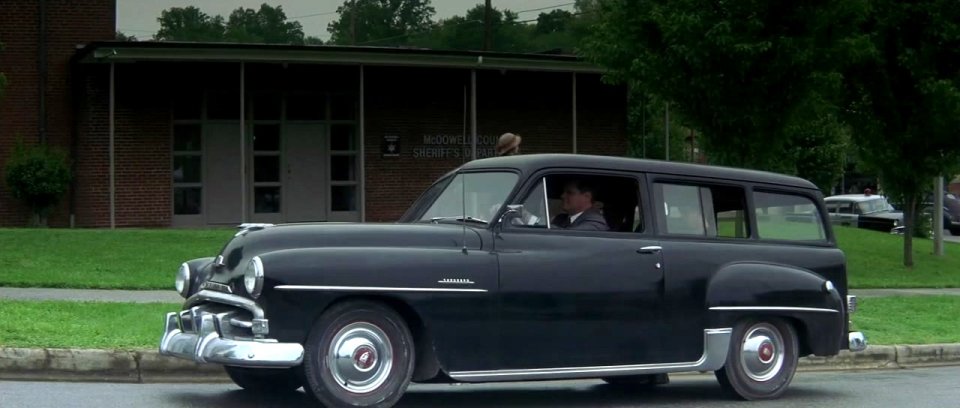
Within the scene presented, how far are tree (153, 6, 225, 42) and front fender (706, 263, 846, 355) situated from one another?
2344 cm

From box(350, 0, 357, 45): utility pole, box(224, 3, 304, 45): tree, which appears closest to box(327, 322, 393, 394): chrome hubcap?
box(224, 3, 304, 45): tree

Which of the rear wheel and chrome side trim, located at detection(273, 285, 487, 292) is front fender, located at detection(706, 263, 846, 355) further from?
the rear wheel

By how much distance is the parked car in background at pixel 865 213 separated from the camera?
1467 inches

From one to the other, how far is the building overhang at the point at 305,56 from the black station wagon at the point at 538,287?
51.7 ft

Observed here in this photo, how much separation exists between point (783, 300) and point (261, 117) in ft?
64.8

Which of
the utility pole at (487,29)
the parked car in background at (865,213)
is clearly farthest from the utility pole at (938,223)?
the utility pole at (487,29)

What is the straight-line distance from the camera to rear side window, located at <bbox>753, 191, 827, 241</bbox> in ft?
31.5

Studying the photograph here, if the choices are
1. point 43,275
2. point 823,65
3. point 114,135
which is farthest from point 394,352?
point 114,135

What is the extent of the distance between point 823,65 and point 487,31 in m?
26.4

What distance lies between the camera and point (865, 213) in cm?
3862

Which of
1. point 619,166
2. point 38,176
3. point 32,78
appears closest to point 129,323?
point 619,166

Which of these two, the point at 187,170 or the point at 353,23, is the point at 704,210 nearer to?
the point at 187,170

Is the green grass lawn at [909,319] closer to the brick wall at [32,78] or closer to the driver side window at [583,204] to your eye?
the driver side window at [583,204]

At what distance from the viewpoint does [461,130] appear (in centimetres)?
2895
